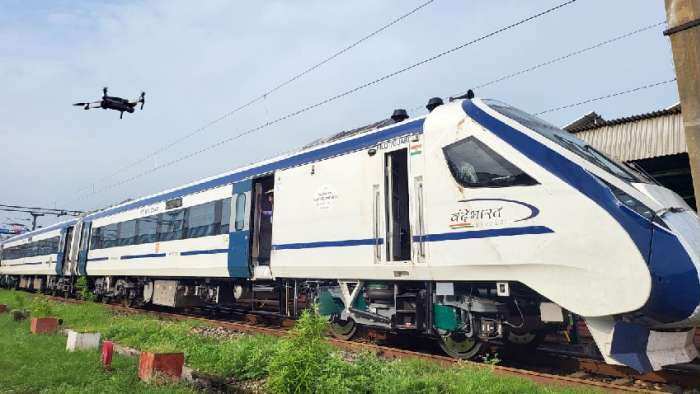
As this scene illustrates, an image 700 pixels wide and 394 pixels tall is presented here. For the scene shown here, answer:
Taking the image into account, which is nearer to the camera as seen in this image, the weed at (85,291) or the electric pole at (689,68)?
the electric pole at (689,68)

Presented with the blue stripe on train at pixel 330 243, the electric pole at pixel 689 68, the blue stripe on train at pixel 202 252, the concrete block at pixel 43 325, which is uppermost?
the electric pole at pixel 689 68

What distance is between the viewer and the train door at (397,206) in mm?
7781

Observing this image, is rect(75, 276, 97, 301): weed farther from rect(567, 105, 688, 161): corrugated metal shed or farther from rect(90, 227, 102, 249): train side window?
rect(567, 105, 688, 161): corrugated metal shed

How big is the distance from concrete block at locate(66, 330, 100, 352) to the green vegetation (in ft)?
0.46

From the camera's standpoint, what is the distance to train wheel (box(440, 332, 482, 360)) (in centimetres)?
712

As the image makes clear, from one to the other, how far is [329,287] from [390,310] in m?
1.45

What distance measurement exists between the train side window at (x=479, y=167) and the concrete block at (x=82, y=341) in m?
5.92

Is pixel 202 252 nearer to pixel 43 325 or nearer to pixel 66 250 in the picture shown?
pixel 43 325

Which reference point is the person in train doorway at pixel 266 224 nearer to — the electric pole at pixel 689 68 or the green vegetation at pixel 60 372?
the green vegetation at pixel 60 372

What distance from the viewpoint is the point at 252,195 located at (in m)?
11.0

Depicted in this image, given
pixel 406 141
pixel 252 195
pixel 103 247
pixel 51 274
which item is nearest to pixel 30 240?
pixel 51 274

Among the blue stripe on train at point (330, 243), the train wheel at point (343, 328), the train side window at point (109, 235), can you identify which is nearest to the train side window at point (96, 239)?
the train side window at point (109, 235)

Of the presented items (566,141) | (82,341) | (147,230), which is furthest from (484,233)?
(147,230)

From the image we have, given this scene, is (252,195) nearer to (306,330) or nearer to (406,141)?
(406,141)
